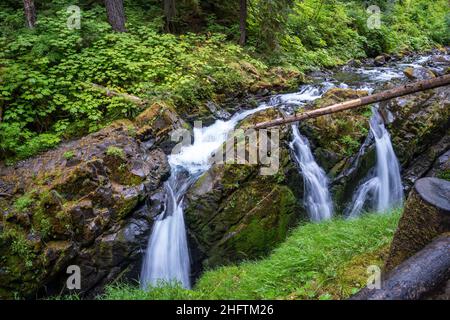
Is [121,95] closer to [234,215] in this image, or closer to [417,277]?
[234,215]

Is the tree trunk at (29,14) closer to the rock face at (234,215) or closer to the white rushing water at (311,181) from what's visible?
the rock face at (234,215)

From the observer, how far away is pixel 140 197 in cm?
608

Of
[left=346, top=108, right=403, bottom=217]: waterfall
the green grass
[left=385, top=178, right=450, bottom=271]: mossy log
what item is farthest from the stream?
[left=385, top=178, right=450, bottom=271]: mossy log

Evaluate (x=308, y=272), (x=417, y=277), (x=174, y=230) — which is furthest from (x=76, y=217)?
(x=417, y=277)

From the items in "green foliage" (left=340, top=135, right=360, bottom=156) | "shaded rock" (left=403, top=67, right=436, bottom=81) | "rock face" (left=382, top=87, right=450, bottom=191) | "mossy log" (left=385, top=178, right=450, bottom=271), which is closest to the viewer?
"mossy log" (left=385, top=178, right=450, bottom=271)

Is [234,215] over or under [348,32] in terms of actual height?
under

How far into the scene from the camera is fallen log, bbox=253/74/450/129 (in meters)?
4.88

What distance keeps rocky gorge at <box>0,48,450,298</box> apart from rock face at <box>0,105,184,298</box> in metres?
0.02

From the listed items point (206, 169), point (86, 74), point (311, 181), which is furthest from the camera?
point (86, 74)

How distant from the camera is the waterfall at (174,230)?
5835mm

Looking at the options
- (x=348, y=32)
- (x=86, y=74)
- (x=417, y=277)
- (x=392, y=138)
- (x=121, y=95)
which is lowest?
(x=392, y=138)

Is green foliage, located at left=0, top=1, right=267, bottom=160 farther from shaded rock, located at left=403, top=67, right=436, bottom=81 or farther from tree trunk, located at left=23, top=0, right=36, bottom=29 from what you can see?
shaded rock, located at left=403, top=67, right=436, bottom=81

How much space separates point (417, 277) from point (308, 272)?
161 cm

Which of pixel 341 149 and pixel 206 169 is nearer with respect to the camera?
pixel 206 169
